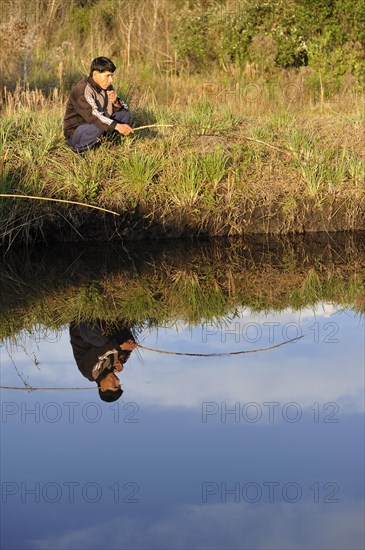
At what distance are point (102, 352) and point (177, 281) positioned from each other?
2.01m

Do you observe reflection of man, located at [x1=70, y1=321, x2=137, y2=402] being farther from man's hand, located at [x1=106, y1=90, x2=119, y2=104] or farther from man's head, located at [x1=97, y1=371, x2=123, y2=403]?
man's hand, located at [x1=106, y1=90, x2=119, y2=104]

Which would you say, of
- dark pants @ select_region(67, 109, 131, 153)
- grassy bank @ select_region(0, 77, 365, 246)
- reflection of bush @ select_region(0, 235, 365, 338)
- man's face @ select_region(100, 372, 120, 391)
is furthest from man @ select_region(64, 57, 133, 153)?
man's face @ select_region(100, 372, 120, 391)

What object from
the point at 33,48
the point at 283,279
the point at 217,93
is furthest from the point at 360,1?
the point at 283,279

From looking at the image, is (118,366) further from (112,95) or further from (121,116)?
(121,116)

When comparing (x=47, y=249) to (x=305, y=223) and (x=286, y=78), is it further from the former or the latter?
(x=286, y=78)

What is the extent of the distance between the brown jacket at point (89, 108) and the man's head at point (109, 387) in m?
3.59

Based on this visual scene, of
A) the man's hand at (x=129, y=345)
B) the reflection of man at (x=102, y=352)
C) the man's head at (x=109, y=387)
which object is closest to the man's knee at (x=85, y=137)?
the reflection of man at (x=102, y=352)

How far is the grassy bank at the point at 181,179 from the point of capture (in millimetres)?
10156

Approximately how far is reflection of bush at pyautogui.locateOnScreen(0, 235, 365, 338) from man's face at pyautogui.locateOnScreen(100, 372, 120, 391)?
44.6 inches

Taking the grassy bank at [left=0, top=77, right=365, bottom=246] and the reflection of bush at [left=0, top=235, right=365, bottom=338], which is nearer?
the reflection of bush at [left=0, top=235, right=365, bottom=338]

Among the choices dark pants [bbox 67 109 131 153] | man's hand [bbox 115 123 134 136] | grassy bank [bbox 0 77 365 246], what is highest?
man's hand [bbox 115 123 134 136]

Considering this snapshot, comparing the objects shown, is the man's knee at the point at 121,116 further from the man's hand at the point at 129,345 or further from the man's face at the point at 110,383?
the man's face at the point at 110,383

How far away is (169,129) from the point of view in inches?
443

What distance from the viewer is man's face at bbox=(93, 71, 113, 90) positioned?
32.9ft
